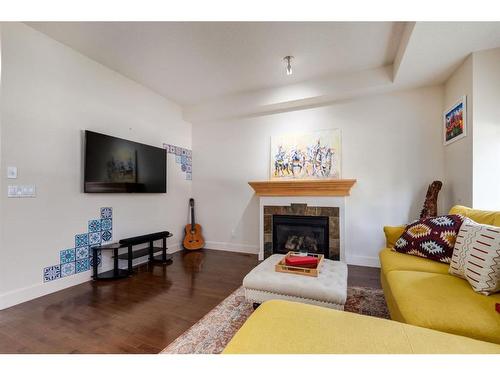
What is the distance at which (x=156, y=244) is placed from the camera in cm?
372

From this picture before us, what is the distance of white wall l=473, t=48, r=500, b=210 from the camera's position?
220 centimetres

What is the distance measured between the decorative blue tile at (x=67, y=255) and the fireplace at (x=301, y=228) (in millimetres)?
2440

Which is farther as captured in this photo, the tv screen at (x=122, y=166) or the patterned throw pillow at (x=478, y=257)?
the tv screen at (x=122, y=166)

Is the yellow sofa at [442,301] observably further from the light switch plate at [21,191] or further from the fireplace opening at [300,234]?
the light switch plate at [21,191]

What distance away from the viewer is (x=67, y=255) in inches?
99.8

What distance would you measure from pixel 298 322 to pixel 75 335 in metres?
1.68

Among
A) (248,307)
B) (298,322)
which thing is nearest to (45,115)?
(248,307)

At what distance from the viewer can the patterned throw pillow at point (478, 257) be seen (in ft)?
4.13

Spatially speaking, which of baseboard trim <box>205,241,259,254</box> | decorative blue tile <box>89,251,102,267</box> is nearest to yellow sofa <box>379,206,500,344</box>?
baseboard trim <box>205,241,259,254</box>

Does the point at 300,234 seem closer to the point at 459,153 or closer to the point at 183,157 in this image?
the point at 459,153

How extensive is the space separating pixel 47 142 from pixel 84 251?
50.2 inches

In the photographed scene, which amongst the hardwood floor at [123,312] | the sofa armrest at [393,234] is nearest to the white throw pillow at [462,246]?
the sofa armrest at [393,234]

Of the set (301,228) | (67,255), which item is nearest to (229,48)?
(301,228)
